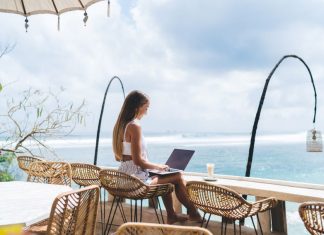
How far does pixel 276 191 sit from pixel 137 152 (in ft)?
4.02

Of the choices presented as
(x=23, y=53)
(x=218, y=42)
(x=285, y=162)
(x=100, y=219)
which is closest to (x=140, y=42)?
(x=218, y=42)

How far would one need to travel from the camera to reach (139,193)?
340cm

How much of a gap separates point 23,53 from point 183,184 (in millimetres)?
51358

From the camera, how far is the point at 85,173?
14.0 ft

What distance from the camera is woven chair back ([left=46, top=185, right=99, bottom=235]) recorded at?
1927 mm

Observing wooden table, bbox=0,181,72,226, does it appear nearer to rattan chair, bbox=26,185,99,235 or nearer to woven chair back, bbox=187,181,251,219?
rattan chair, bbox=26,185,99,235

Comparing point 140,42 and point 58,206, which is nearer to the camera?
point 58,206

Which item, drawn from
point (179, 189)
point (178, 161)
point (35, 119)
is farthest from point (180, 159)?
point (35, 119)

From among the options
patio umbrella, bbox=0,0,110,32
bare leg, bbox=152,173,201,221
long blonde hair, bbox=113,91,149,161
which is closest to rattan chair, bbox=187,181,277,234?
bare leg, bbox=152,173,201,221

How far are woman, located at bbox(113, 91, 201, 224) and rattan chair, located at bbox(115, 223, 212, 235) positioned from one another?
2.02 m

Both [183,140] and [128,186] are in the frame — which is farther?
[183,140]

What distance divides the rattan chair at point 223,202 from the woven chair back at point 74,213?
39.8 inches

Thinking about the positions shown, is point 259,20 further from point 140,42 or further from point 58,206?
point 58,206

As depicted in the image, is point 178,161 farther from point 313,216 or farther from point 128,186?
point 313,216
